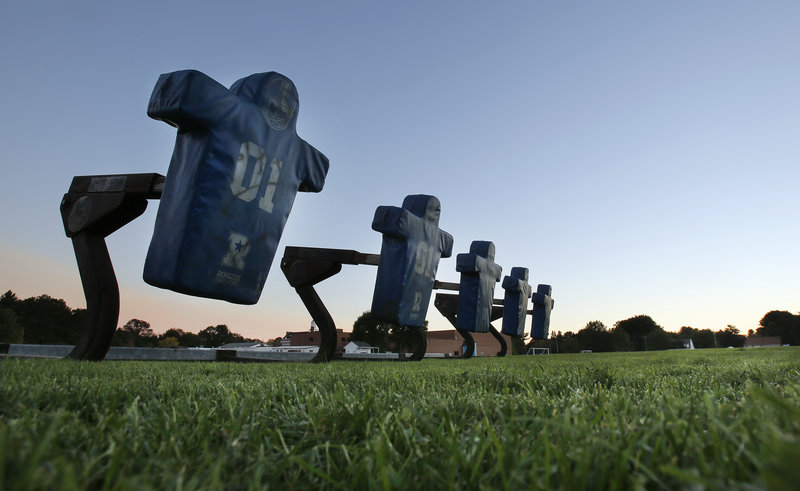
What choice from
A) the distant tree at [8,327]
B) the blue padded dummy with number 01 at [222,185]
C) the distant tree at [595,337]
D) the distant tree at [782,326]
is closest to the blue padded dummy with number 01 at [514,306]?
the blue padded dummy with number 01 at [222,185]

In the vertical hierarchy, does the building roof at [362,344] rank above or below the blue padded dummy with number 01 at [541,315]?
below

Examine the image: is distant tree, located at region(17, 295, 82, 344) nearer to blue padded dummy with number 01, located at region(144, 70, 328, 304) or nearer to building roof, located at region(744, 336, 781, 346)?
blue padded dummy with number 01, located at region(144, 70, 328, 304)

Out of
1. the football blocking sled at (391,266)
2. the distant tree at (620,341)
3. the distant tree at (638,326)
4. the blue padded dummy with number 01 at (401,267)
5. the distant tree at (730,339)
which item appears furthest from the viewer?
the distant tree at (730,339)

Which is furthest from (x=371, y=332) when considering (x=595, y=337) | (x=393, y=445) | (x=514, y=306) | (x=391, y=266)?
(x=393, y=445)

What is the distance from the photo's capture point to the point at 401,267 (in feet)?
22.2

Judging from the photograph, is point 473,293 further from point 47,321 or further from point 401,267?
point 47,321

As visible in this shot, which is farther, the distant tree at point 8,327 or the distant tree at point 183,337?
the distant tree at point 183,337

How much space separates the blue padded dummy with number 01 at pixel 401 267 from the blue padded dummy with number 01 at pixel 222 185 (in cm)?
233

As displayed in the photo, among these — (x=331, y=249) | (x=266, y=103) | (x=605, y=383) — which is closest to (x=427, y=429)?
(x=605, y=383)

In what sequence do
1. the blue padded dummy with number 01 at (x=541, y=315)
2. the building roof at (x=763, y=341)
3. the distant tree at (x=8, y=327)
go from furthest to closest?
1. the building roof at (x=763, y=341)
2. the distant tree at (x=8, y=327)
3. the blue padded dummy with number 01 at (x=541, y=315)

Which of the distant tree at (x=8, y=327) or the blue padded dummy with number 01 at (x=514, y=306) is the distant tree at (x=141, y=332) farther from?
the blue padded dummy with number 01 at (x=514, y=306)

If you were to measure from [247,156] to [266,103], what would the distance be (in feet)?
2.12

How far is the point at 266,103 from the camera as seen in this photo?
176 inches

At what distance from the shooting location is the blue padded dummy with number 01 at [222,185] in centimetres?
377
